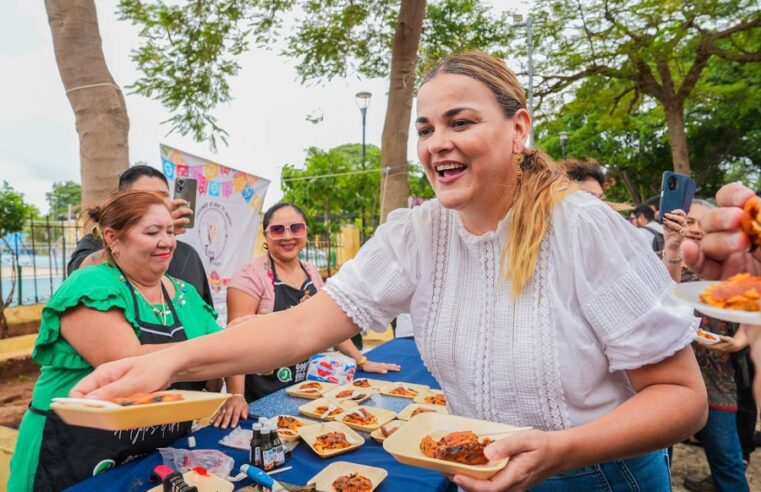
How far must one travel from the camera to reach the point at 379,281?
1612 mm

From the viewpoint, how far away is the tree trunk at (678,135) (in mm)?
13188

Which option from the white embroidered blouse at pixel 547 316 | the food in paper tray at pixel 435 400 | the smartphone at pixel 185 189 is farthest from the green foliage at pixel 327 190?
the white embroidered blouse at pixel 547 316

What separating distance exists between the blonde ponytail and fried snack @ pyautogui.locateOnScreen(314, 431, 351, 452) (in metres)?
1.32

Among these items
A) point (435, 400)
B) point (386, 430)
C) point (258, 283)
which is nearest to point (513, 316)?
point (386, 430)

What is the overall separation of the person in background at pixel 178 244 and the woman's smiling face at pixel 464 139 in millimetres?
2255

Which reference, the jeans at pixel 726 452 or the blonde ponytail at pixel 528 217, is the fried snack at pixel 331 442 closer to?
the blonde ponytail at pixel 528 217

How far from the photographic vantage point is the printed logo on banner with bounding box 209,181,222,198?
5.25 metres

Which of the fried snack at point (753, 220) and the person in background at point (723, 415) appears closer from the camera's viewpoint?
the fried snack at point (753, 220)

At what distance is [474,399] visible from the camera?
146 centimetres

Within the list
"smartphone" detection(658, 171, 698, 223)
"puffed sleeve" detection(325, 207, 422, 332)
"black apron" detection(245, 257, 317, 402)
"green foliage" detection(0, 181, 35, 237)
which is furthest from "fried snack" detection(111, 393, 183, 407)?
"green foliage" detection(0, 181, 35, 237)

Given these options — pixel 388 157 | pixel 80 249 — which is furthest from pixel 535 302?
pixel 388 157

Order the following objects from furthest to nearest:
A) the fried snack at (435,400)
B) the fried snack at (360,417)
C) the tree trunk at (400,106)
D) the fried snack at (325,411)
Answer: the tree trunk at (400,106), the fried snack at (435,400), the fried snack at (325,411), the fried snack at (360,417)

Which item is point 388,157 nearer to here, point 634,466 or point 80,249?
point 80,249

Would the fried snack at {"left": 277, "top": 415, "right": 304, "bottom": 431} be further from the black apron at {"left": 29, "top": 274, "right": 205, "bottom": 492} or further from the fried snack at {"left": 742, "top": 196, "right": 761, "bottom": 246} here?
the fried snack at {"left": 742, "top": 196, "right": 761, "bottom": 246}
